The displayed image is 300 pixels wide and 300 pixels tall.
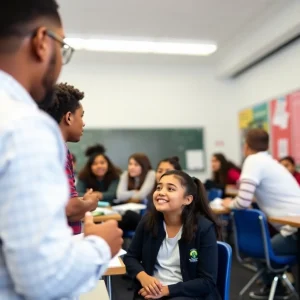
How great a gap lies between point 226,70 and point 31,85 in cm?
603

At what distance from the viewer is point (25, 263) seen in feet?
1.87

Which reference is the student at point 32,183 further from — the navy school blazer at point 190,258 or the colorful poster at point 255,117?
the colorful poster at point 255,117

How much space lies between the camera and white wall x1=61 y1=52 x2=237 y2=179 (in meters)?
6.41

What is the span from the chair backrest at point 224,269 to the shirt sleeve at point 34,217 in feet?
4.25

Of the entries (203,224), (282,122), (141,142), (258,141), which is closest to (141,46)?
(141,142)

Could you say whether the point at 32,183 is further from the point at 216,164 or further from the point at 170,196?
the point at 216,164

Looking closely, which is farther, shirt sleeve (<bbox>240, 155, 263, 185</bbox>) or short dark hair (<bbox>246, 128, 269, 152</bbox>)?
short dark hair (<bbox>246, 128, 269, 152</bbox>)

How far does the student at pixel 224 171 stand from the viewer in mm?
5406

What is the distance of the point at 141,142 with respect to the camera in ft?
21.4

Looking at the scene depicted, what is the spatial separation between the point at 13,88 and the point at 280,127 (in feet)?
16.9

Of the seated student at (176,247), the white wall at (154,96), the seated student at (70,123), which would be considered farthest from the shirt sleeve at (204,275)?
the white wall at (154,96)

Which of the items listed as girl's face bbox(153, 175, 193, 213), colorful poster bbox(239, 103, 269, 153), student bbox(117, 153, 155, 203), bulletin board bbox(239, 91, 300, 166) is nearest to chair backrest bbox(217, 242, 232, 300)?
girl's face bbox(153, 175, 193, 213)

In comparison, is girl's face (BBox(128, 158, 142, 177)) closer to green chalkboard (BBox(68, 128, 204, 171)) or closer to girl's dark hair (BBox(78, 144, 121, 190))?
girl's dark hair (BBox(78, 144, 121, 190))

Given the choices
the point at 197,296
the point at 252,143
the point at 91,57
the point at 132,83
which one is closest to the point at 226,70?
the point at 132,83
